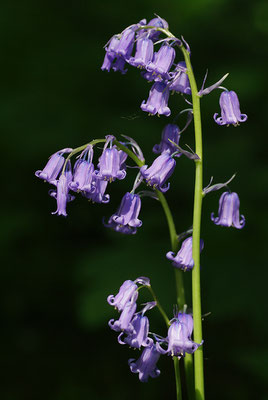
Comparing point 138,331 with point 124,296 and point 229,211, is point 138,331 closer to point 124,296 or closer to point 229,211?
point 124,296

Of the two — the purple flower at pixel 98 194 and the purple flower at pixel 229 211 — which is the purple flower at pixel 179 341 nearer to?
the purple flower at pixel 229 211

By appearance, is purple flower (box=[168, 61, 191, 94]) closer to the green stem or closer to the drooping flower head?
the green stem

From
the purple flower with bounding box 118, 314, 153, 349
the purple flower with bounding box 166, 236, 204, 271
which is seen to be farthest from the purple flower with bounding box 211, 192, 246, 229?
the purple flower with bounding box 118, 314, 153, 349

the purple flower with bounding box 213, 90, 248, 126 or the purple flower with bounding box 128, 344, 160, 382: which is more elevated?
the purple flower with bounding box 213, 90, 248, 126

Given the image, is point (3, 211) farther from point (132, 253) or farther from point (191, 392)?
point (191, 392)

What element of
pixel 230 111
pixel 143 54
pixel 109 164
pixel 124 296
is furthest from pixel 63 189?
pixel 230 111

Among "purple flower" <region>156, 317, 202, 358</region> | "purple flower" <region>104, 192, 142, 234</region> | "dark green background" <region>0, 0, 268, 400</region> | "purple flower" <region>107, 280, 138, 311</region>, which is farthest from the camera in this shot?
"dark green background" <region>0, 0, 268, 400</region>

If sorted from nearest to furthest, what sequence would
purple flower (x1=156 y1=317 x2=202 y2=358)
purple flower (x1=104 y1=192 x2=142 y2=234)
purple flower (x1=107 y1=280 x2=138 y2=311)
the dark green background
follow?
purple flower (x1=156 y1=317 x2=202 y2=358), purple flower (x1=107 y1=280 x2=138 y2=311), purple flower (x1=104 y1=192 x2=142 y2=234), the dark green background

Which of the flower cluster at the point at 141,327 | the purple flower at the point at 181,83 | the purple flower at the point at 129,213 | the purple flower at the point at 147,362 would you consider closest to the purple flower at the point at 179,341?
the flower cluster at the point at 141,327

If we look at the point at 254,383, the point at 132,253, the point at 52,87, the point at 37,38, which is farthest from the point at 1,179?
the point at 254,383
